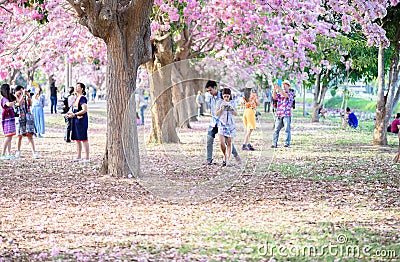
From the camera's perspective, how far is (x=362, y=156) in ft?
49.0

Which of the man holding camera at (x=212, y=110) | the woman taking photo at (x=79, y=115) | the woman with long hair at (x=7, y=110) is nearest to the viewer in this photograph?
the man holding camera at (x=212, y=110)

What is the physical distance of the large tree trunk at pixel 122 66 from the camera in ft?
34.4

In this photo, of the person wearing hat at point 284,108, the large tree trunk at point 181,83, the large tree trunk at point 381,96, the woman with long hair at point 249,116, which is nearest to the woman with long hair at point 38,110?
the large tree trunk at point 181,83

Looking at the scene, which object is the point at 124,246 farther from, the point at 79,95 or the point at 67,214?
the point at 79,95

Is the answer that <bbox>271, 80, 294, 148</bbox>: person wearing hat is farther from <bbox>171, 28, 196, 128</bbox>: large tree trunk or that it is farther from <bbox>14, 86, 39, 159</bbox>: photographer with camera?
<bbox>14, 86, 39, 159</bbox>: photographer with camera

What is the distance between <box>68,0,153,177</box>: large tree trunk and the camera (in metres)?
10.5

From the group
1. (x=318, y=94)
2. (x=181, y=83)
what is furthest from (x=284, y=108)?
(x=318, y=94)

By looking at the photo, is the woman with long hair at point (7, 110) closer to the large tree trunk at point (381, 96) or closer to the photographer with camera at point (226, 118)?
the photographer with camera at point (226, 118)

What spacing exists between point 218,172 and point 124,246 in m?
5.61

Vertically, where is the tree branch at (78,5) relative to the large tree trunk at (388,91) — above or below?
above

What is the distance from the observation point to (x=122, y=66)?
10727 millimetres

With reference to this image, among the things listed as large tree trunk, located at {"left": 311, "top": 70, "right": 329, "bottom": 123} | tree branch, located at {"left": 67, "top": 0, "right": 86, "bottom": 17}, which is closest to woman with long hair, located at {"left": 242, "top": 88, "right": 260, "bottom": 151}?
tree branch, located at {"left": 67, "top": 0, "right": 86, "bottom": 17}

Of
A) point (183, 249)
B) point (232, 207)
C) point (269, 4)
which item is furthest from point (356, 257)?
point (269, 4)

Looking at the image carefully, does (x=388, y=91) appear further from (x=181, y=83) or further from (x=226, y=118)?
(x=181, y=83)
